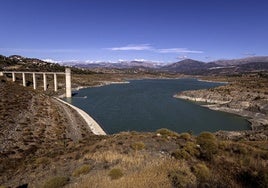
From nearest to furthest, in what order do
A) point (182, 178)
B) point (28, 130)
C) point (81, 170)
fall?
point (182, 178)
point (81, 170)
point (28, 130)

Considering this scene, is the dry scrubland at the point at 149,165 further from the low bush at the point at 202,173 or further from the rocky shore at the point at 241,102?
the rocky shore at the point at 241,102

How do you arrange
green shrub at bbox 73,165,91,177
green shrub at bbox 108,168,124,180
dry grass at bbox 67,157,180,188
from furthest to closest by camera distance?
1. green shrub at bbox 73,165,91,177
2. green shrub at bbox 108,168,124,180
3. dry grass at bbox 67,157,180,188

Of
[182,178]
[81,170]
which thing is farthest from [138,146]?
[182,178]

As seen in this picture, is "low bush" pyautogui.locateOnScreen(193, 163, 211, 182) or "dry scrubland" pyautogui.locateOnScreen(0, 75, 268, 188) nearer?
"dry scrubland" pyautogui.locateOnScreen(0, 75, 268, 188)

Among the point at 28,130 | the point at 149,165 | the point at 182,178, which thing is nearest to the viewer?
the point at 182,178

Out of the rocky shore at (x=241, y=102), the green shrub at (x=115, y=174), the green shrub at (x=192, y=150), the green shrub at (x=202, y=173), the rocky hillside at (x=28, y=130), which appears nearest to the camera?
the green shrub at (x=202, y=173)

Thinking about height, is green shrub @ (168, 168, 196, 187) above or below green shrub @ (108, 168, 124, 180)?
above

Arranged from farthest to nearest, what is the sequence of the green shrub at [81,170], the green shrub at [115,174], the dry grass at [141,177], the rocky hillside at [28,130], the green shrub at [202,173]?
the rocky hillside at [28,130]
the green shrub at [81,170]
the green shrub at [115,174]
the green shrub at [202,173]
the dry grass at [141,177]

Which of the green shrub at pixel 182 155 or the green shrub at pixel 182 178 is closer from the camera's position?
the green shrub at pixel 182 178

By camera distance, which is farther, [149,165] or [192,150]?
[192,150]

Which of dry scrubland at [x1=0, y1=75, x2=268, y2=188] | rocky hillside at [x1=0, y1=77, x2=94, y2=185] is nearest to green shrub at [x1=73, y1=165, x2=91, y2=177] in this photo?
dry scrubland at [x1=0, y1=75, x2=268, y2=188]

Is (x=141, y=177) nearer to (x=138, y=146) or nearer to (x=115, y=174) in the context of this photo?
(x=115, y=174)

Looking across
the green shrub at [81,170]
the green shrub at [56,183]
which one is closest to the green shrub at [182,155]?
the green shrub at [81,170]

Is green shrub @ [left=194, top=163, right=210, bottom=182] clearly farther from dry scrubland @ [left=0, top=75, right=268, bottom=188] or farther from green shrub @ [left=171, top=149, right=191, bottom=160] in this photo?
green shrub @ [left=171, top=149, right=191, bottom=160]
